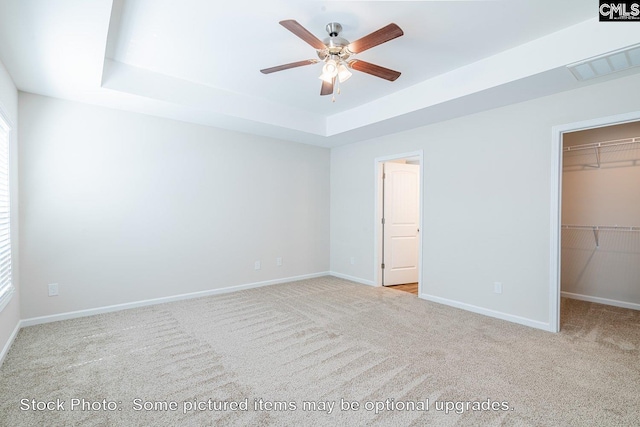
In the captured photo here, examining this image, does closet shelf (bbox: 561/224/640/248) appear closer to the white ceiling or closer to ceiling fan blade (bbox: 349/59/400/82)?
the white ceiling

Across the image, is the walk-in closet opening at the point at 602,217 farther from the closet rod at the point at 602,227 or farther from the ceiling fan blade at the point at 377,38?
the ceiling fan blade at the point at 377,38

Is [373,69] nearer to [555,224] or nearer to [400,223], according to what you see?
[555,224]

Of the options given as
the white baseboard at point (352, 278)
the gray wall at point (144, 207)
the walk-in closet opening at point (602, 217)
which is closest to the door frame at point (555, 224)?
the walk-in closet opening at point (602, 217)

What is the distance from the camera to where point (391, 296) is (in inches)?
174

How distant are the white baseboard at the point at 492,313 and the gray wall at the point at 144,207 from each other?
232 cm

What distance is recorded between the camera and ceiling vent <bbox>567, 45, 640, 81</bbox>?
2336mm

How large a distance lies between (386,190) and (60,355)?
14.2 feet

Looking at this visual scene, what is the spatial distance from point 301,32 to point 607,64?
8.02 feet

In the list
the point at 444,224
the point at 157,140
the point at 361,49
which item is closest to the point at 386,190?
the point at 444,224

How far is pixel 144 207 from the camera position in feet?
12.7

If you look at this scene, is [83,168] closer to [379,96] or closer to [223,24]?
[223,24]

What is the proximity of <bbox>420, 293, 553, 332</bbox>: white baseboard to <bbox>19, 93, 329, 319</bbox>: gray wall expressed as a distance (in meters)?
2.32

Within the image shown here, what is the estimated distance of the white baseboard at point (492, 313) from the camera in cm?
320

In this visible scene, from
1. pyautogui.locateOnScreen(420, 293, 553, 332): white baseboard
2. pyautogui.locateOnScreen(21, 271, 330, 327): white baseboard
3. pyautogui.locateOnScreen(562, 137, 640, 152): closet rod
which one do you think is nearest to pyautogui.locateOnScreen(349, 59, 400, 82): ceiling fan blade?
pyautogui.locateOnScreen(420, 293, 553, 332): white baseboard
